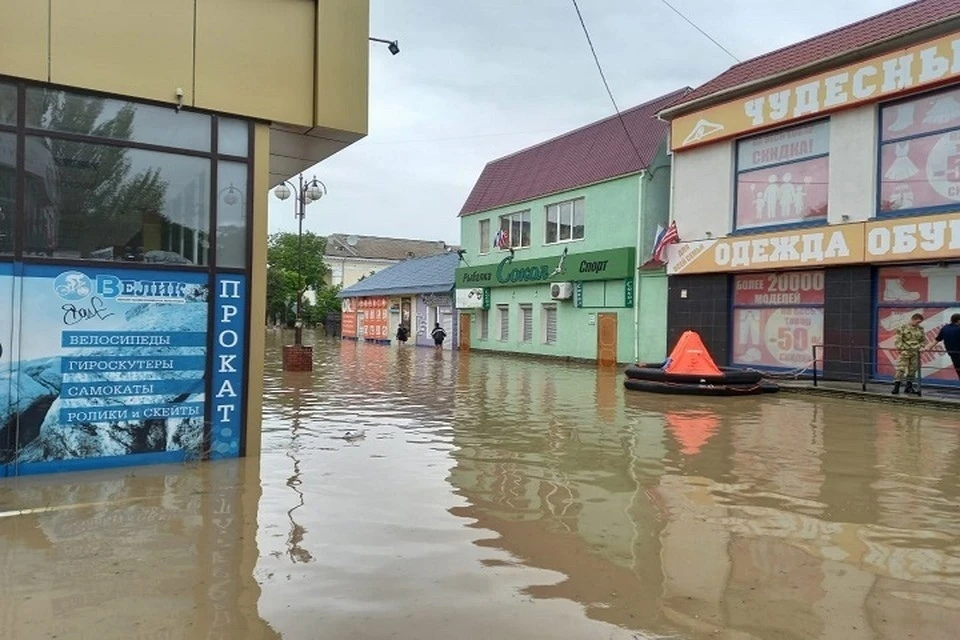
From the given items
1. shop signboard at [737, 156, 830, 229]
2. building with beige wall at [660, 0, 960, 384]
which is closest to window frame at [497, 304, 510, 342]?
building with beige wall at [660, 0, 960, 384]

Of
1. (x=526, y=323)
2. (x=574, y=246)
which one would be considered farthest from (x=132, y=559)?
(x=526, y=323)

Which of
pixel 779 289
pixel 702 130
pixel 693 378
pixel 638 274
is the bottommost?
pixel 693 378

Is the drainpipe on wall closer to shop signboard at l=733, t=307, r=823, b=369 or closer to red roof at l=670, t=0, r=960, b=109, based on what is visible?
red roof at l=670, t=0, r=960, b=109

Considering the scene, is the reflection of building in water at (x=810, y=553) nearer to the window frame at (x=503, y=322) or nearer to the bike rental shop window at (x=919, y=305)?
the bike rental shop window at (x=919, y=305)

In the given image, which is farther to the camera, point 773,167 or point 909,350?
point 773,167

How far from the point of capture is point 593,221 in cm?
2741

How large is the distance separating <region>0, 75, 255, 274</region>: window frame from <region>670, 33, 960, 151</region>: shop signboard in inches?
578

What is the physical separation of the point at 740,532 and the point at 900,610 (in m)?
1.58

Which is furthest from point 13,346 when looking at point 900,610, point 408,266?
point 408,266

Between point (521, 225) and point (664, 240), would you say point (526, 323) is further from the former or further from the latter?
point (664, 240)

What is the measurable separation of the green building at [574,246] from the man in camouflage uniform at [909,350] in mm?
8458

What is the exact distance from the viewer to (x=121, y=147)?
25.4 ft

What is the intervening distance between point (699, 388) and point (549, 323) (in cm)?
1429

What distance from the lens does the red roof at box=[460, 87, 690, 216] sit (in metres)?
25.6
